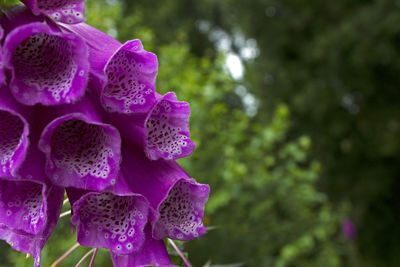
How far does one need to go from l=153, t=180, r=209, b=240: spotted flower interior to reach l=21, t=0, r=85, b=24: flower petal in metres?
0.33

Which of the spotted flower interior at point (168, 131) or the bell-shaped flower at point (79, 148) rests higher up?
the spotted flower interior at point (168, 131)

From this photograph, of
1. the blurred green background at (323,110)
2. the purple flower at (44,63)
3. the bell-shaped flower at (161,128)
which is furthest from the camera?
the blurred green background at (323,110)

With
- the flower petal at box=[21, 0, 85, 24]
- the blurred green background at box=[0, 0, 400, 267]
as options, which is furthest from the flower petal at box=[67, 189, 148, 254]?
the blurred green background at box=[0, 0, 400, 267]

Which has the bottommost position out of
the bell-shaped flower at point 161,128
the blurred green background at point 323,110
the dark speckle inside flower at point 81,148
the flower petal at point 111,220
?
the blurred green background at point 323,110

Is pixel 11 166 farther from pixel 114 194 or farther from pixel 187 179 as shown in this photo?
pixel 187 179

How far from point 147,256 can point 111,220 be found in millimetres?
89

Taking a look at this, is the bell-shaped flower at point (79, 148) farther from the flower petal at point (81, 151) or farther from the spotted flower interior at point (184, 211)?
the spotted flower interior at point (184, 211)

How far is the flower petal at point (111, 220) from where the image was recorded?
788 mm

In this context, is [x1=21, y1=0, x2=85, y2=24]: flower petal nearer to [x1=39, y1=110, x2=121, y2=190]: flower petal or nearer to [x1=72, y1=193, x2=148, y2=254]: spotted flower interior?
[x1=39, y1=110, x2=121, y2=190]: flower petal

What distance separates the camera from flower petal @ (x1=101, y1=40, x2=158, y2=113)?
31.2 inches

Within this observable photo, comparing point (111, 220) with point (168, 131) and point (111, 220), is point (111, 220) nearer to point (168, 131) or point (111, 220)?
point (111, 220)

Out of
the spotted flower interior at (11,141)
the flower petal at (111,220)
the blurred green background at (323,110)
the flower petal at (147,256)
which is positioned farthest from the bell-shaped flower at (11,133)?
the blurred green background at (323,110)

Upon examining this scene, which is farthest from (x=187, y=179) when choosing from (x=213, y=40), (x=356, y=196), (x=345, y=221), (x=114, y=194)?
(x=213, y=40)

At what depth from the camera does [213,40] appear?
17656 mm
